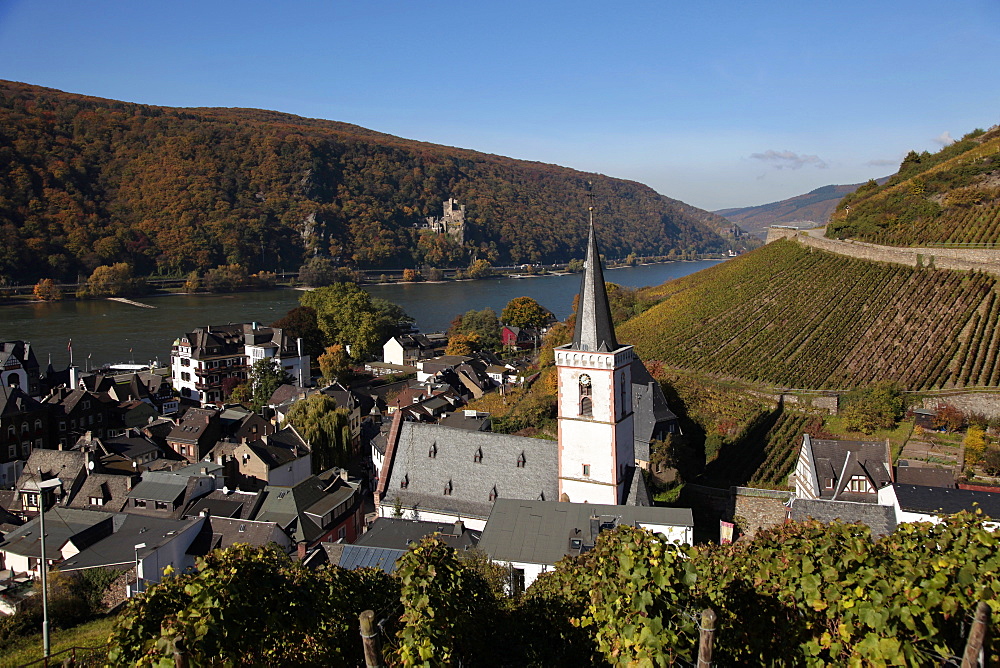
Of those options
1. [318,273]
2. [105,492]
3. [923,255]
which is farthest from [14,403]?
[318,273]

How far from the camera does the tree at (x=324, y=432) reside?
31.4 meters

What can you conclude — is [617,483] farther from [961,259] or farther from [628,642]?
[961,259]

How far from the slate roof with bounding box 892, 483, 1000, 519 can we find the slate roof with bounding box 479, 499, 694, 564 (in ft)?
21.7

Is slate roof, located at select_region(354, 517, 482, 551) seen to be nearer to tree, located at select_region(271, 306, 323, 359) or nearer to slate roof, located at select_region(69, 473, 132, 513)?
slate roof, located at select_region(69, 473, 132, 513)

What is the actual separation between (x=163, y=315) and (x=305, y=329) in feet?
119

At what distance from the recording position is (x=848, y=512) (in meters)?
20.8

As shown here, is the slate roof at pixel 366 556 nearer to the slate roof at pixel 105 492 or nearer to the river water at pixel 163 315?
the slate roof at pixel 105 492

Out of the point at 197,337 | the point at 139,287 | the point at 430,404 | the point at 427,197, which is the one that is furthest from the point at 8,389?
the point at 427,197

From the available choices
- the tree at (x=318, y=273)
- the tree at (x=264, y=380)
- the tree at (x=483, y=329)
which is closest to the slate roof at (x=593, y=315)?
the tree at (x=264, y=380)

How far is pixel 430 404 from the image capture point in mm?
42594

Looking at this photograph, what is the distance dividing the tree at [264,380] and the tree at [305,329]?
31.7ft

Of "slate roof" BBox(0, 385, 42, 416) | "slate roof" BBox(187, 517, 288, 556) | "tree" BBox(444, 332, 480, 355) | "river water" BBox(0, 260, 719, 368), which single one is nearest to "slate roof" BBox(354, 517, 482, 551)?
"slate roof" BBox(187, 517, 288, 556)

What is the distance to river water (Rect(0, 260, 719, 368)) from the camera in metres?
65.4

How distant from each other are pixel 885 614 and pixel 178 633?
22.9ft
